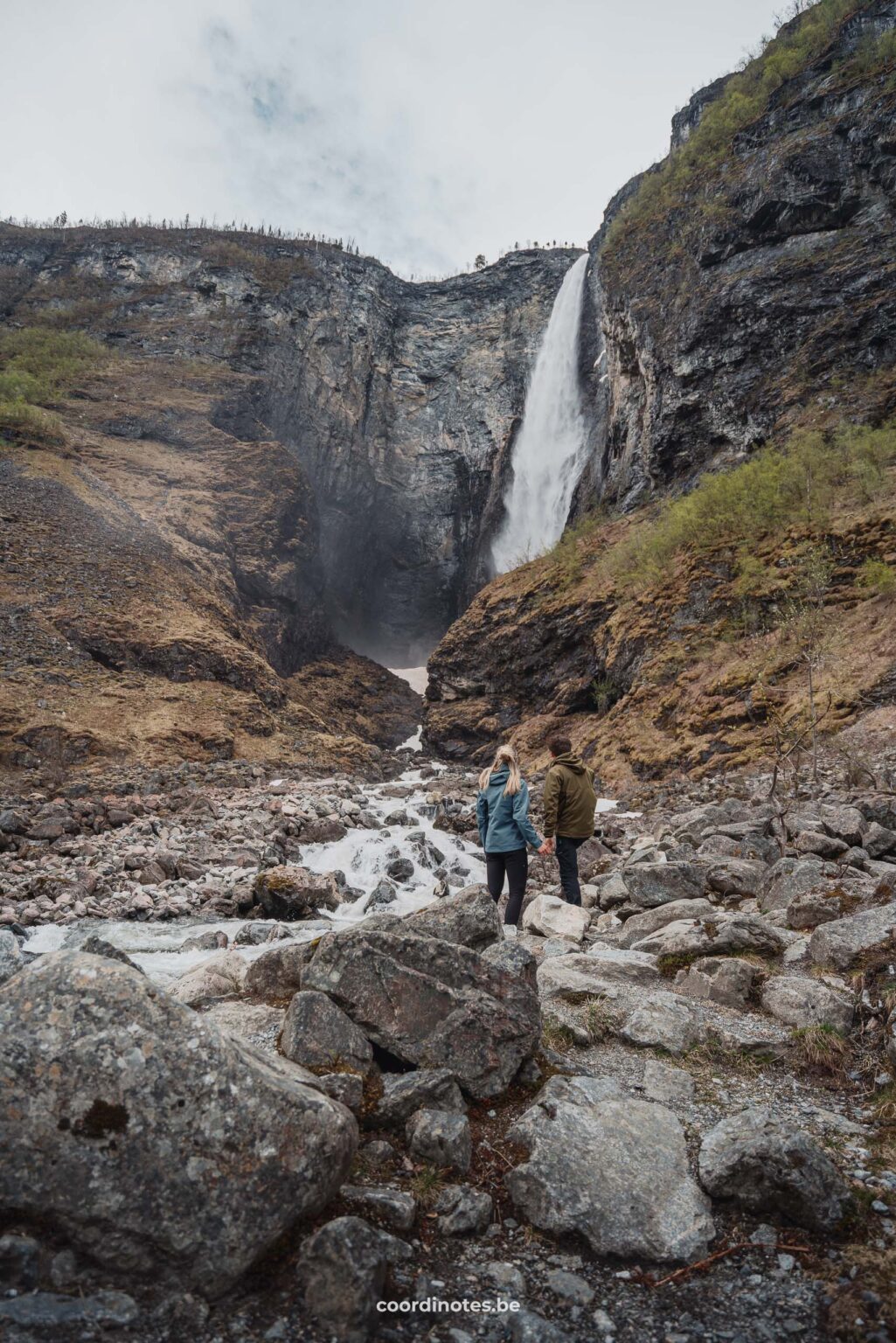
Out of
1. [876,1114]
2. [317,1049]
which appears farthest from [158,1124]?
[876,1114]

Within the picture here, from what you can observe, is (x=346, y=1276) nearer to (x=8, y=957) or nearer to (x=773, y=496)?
(x=8, y=957)

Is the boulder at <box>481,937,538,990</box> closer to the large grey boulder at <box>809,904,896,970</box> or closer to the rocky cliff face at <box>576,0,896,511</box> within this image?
the large grey boulder at <box>809,904,896,970</box>

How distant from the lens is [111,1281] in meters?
1.81

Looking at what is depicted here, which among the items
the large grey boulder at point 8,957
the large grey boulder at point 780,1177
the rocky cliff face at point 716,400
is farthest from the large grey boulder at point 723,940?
the rocky cliff face at point 716,400

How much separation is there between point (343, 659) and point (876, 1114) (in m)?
42.1

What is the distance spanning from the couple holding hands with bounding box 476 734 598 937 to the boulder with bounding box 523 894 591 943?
0.76 ft

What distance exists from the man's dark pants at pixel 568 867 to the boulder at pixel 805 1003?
334cm

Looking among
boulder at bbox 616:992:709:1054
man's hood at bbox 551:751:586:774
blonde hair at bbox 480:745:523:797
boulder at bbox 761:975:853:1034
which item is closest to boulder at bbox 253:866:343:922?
blonde hair at bbox 480:745:523:797

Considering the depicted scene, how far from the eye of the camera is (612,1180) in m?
2.54

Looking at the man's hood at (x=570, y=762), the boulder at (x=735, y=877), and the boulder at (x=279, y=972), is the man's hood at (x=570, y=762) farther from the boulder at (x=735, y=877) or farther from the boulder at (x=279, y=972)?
the boulder at (x=279, y=972)

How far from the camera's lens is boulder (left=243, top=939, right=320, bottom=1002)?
438cm

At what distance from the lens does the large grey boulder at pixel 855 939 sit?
4.18 m

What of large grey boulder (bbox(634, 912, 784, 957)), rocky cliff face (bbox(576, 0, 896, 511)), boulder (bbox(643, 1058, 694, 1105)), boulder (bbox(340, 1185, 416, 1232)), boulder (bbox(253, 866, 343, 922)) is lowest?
boulder (bbox(253, 866, 343, 922))

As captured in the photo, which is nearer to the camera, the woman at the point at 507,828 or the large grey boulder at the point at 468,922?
the large grey boulder at the point at 468,922
